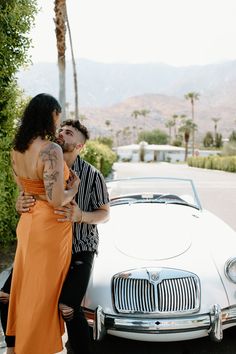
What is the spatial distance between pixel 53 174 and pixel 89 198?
0.61 metres

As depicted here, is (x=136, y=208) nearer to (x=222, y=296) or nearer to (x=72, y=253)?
(x=222, y=296)

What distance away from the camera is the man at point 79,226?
297 centimetres

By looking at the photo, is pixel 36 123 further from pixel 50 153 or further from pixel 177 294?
pixel 177 294

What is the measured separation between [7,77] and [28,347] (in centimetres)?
450

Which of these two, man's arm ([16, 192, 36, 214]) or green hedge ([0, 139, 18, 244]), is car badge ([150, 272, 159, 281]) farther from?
green hedge ([0, 139, 18, 244])

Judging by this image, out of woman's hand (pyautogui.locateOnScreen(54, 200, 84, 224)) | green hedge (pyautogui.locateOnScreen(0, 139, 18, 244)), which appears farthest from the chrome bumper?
green hedge (pyautogui.locateOnScreen(0, 139, 18, 244))

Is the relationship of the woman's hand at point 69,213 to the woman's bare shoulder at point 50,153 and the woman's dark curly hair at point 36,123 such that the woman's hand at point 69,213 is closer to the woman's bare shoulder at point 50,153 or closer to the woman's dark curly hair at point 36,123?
the woman's bare shoulder at point 50,153

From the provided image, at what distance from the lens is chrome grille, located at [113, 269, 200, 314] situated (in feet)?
11.6

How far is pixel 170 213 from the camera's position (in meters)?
4.82

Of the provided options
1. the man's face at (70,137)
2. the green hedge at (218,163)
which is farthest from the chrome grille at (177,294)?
the green hedge at (218,163)

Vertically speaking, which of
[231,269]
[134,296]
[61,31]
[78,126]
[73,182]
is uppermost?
[61,31]

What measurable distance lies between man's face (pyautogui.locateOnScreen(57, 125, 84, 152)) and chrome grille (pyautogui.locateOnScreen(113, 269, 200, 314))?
1059 mm

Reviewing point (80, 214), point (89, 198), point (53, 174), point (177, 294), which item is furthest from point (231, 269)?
point (53, 174)

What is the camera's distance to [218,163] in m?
50.2
